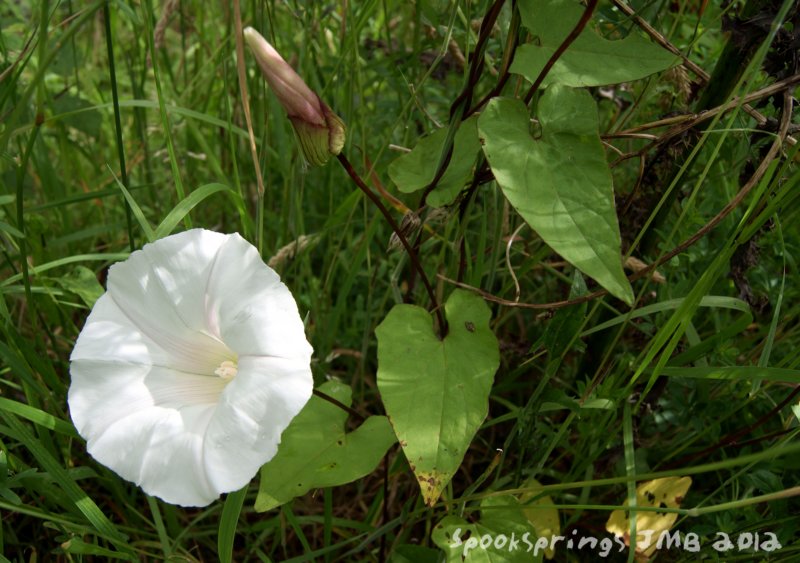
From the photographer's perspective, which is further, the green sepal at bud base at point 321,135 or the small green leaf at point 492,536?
the small green leaf at point 492,536

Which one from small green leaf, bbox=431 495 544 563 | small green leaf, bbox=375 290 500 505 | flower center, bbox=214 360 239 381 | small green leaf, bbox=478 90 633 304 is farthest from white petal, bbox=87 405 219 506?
small green leaf, bbox=478 90 633 304

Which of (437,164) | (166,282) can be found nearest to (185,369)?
(166,282)

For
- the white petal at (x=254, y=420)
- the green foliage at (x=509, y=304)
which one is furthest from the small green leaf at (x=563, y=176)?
the white petal at (x=254, y=420)

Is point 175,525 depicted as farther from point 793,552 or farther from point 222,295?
point 793,552

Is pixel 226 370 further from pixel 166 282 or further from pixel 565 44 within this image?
pixel 565 44

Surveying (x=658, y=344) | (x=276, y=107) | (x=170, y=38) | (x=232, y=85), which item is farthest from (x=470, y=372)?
(x=170, y=38)

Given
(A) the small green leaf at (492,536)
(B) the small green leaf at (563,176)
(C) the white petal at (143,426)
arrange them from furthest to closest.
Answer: (A) the small green leaf at (492,536) < (C) the white petal at (143,426) < (B) the small green leaf at (563,176)

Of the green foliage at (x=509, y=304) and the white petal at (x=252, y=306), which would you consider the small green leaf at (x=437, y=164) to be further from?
the white petal at (x=252, y=306)
